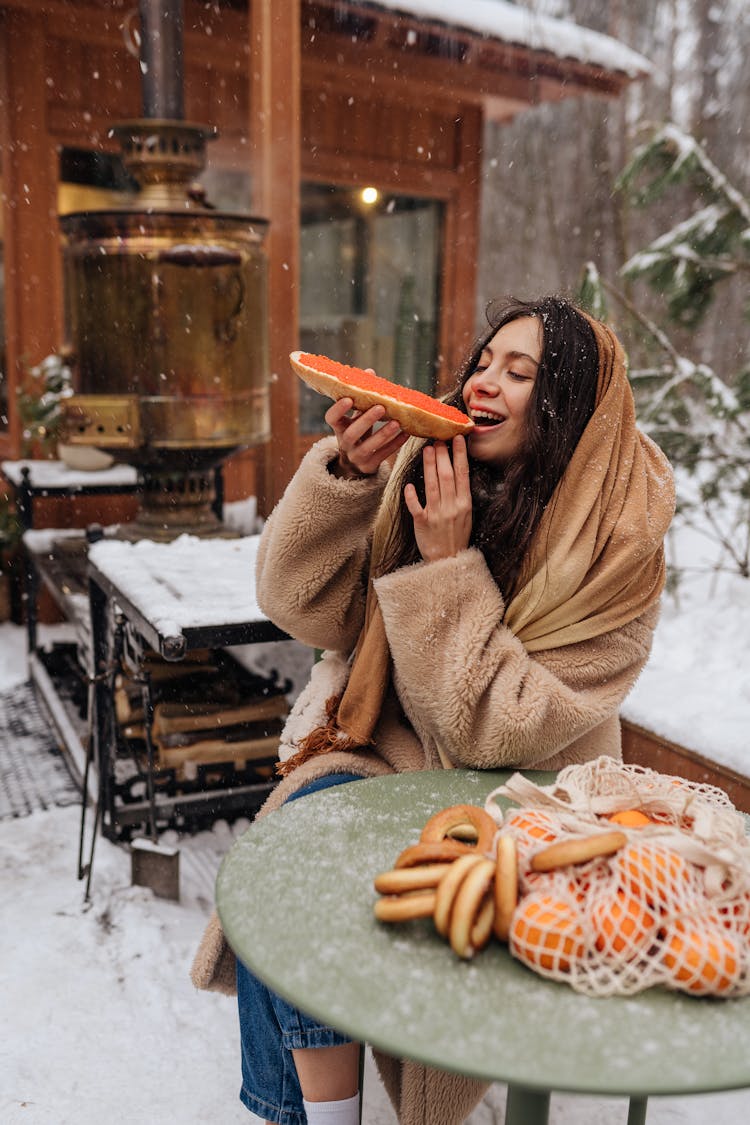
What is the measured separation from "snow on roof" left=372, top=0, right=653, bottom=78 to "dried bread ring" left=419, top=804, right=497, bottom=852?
5.51m

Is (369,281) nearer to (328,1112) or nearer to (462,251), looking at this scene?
(462,251)

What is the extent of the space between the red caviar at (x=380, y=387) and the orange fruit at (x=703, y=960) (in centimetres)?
112

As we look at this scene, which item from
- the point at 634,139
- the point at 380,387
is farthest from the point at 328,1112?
the point at 634,139

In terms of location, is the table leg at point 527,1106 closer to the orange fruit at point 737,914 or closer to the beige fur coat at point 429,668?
the orange fruit at point 737,914

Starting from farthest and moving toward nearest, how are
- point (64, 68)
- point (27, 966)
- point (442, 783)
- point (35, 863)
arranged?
point (64, 68) < point (35, 863) < point (27, 966) < point (442, 783)

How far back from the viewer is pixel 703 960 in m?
1.09

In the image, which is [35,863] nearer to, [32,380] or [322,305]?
[32,380]

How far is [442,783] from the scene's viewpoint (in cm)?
175

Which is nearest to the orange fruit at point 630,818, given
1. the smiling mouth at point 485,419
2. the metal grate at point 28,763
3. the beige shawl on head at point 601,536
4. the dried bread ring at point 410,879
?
the dried bread ring at point 410,879

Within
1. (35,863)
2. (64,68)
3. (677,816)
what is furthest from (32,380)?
(677,816)

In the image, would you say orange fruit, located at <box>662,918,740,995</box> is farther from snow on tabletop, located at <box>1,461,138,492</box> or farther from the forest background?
the forest background

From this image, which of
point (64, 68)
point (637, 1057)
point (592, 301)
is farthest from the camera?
point (64, 68)

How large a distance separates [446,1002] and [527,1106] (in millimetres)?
328

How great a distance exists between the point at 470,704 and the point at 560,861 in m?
0.63
